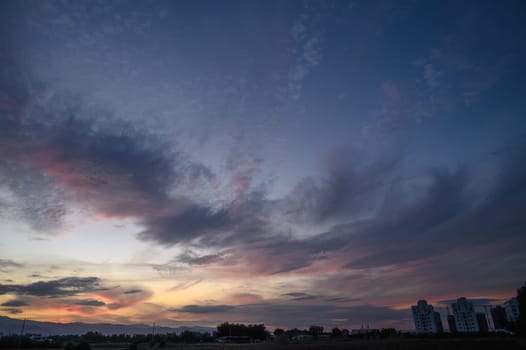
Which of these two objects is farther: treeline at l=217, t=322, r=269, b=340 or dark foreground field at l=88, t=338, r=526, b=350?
treeline at l=217, t=322, r=269, b=340

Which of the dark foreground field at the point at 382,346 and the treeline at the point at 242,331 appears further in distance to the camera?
the treeline at the point at 242,331

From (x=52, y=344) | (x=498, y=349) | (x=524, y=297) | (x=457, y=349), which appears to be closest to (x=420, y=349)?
(x=457, y=349)

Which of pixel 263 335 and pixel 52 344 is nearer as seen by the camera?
pixel 52 344

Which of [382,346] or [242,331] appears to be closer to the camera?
[382,346]

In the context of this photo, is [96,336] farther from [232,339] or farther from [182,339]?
[232,339]

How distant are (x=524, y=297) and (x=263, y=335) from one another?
355 feet

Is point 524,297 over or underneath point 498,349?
over

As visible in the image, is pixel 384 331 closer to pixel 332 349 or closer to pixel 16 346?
pixel 332 349

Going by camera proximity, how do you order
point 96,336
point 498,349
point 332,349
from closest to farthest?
point 332,349, point 498,349, point 96,336

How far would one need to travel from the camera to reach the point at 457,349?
68938mm

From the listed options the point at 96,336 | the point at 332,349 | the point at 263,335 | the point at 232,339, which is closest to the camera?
the point at 332,349

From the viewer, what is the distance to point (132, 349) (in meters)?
67.9

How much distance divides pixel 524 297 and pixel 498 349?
52678 millimetres

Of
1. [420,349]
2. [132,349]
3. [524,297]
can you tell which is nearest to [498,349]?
[420,349]
